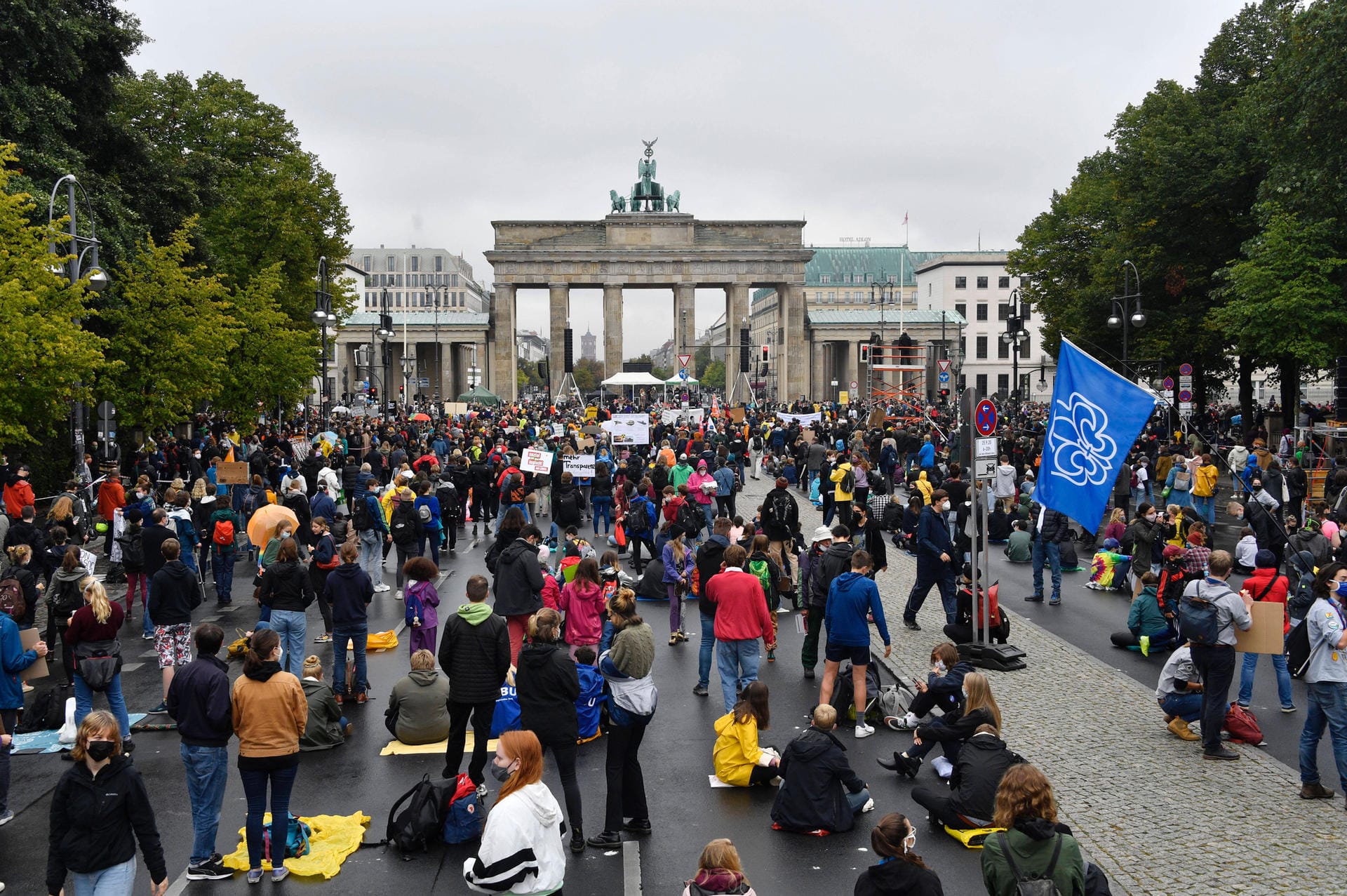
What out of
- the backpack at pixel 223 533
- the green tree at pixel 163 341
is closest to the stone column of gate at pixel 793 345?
the green tree at pixel 163 341

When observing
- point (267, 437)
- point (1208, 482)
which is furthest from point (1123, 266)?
point (267, 437)

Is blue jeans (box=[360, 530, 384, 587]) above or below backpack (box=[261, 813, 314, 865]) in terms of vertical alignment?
above

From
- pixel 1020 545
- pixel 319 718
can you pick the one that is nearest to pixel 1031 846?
pixel 319 718

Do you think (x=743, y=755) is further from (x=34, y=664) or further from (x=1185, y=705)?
(x=34, y=664)

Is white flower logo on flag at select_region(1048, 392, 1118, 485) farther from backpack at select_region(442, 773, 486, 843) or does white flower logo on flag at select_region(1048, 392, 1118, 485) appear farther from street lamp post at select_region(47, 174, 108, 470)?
street lamp post at select_region(47, 174, 108, 470)

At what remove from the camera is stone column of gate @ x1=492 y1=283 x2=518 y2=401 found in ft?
291

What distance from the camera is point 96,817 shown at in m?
6.12

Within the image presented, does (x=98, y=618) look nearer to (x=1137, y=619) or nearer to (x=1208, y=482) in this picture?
(x=1137, y=619)

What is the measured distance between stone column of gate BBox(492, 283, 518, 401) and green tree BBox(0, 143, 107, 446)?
67.7 meters

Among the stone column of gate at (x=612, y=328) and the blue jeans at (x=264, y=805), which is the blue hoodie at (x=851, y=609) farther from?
the stone column of gate at (x=612, y=328)

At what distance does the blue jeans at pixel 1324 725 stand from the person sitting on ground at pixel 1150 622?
4.50 meters

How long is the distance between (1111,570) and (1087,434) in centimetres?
899

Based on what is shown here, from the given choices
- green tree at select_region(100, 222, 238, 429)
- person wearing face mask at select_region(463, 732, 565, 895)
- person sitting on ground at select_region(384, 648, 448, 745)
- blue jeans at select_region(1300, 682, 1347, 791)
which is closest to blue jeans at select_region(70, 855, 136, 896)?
person wearing face mask at select_region(463, 732, 565, 895)

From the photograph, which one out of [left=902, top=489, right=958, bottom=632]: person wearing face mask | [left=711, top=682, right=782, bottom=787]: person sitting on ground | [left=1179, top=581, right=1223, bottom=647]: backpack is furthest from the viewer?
[left=902, top=489, right=958, bottom=632]: person wearing face mask
